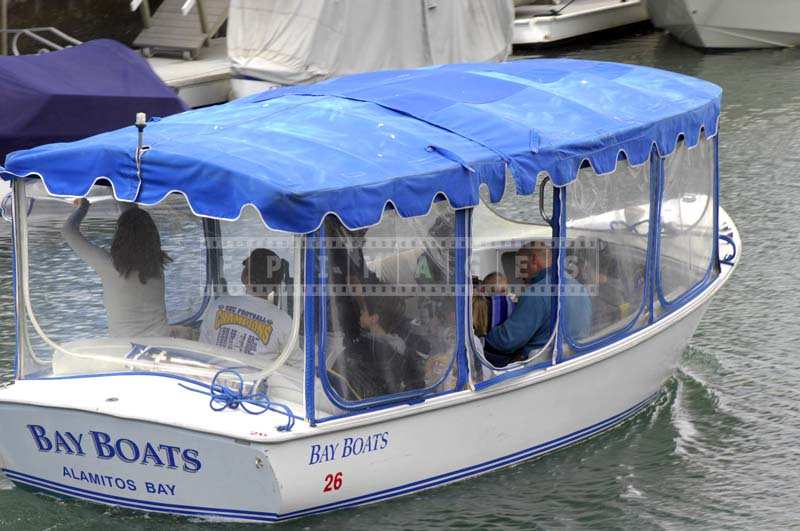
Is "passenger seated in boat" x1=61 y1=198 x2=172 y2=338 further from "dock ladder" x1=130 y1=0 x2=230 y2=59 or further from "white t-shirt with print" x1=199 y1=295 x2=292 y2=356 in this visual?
"dock ladder" x1=130 y1=0 x2=230 y2=59

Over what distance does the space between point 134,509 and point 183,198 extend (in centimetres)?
168

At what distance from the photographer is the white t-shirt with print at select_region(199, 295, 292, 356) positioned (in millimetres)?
6930

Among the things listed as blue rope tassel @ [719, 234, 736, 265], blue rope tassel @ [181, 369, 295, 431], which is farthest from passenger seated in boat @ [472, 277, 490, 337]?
blue rope tassel @ [719, 234, 736, 265]

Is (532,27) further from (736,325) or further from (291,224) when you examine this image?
(291,224)

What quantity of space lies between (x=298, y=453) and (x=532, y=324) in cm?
178

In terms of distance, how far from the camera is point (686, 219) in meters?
8.77

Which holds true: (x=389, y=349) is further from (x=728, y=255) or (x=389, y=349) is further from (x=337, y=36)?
(x=337, y=36)

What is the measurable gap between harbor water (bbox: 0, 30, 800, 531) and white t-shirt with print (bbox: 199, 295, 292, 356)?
0.84 meters

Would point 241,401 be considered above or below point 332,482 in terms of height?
above

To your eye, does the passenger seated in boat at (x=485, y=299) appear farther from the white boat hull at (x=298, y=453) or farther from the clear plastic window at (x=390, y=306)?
the clear plastic window at (x=390, y=306)

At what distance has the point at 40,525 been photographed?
7188 mm

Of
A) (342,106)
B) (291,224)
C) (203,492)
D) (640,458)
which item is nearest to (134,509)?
(203,492)

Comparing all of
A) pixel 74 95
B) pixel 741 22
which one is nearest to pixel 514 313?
pixel 74 95

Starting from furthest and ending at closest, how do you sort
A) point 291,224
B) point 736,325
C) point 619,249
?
point 736,325 → point 619,249 → point 291,224
